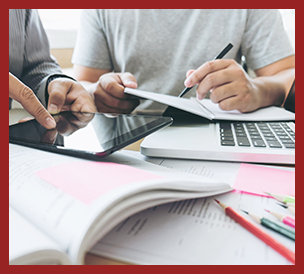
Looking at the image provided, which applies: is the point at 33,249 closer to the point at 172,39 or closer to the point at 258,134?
the point at 258,134

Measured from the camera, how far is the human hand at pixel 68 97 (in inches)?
21.8

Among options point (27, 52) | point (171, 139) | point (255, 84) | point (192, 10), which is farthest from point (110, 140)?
point (192, 10)

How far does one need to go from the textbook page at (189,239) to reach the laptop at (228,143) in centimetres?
12

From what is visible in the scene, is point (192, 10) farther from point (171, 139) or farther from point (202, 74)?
point (171, 139)

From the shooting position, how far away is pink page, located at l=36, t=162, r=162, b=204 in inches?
8.1

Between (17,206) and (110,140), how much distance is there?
0.48 ft

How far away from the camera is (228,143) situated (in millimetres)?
Answer: 400

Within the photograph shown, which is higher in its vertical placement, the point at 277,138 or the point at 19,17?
the point at 19,17

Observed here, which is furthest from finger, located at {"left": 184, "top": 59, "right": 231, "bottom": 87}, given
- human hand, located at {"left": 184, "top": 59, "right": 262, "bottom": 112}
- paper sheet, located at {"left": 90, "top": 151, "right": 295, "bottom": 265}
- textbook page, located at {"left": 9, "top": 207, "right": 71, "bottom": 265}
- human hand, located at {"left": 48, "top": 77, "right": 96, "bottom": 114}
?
textbook page, located at {"left": 9, "top": 207, "right": 71, "bottom": 265}

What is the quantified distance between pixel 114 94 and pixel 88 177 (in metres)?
0.39

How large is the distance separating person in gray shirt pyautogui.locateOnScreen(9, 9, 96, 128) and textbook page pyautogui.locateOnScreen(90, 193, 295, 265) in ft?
0.88

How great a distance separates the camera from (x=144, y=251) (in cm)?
19

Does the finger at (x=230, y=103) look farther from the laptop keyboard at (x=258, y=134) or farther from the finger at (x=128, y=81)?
the finger at (x=128, y=81)

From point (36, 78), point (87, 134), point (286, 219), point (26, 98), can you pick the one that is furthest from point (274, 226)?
point (36, 78)
